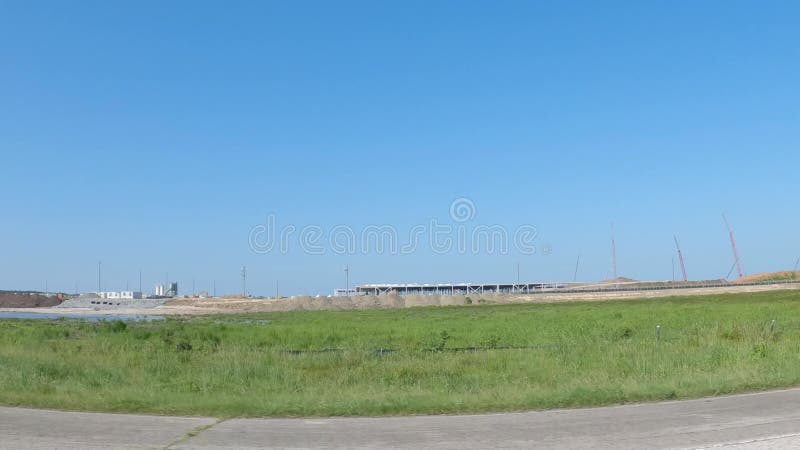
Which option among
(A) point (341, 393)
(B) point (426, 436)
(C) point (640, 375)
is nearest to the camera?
(B) point (426, 436)

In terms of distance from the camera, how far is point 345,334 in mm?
38625

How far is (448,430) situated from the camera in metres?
9.93

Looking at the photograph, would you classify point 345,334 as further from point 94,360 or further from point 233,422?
point 233,422

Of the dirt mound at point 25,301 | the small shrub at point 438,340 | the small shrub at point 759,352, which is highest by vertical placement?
the dirt mound at point 25,301

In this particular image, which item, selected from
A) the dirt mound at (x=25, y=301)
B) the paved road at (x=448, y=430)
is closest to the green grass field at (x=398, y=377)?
the paved road at (x=448, y=430)

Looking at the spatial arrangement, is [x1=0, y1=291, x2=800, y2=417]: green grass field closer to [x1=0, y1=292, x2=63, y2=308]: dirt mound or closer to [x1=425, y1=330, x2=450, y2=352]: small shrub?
[x1=425, y1=330, x2=450, y2=352]: small shrub

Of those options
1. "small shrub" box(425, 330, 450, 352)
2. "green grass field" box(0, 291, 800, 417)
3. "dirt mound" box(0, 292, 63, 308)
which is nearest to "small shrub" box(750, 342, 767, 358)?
"green grass field" box(0, 291, 800, 417)

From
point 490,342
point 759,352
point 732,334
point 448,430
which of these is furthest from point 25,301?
point 448,430

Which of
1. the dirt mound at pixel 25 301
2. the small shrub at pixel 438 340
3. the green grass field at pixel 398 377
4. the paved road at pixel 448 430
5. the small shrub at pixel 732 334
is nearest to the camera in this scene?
the paved road at pixel 448 430

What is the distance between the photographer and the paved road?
29.2 ft

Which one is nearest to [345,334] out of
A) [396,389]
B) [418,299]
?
[396,389]

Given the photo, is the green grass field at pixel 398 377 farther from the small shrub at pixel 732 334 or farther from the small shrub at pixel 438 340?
the small shrub at pixel 438 340

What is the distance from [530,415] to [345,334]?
28167 millimetres

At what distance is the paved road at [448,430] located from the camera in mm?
8898
